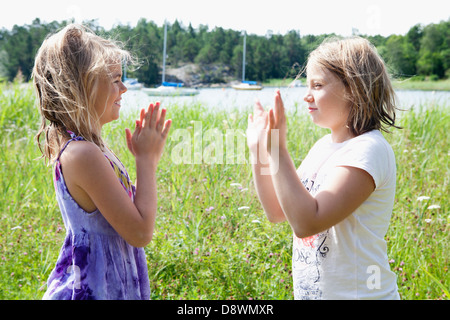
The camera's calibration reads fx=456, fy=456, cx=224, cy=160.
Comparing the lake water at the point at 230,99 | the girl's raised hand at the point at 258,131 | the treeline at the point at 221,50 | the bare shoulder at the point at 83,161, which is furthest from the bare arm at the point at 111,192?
the treeline at the point at 221,50

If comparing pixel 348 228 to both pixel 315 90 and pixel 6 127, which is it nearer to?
pixel 315 90

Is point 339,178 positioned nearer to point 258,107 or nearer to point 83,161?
point 258,107

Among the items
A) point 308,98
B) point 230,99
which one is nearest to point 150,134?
point 308,98

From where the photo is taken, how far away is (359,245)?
1258mm

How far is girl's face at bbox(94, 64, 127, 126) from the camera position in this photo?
1.36m

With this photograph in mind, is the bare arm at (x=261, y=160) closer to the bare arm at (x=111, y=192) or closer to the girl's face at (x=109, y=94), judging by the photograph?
the bare arm at (x=111, y=192)

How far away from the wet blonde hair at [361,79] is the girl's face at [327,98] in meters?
0.01

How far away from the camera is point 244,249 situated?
261cm

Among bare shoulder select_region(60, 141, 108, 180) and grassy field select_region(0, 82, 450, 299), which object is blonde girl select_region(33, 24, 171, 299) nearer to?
bare shoulder select_region(60, 141, 108, 180)

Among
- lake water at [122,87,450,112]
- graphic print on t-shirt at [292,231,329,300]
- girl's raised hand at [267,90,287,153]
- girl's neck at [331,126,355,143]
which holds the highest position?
girl's raised hand at [267,90,287,153]

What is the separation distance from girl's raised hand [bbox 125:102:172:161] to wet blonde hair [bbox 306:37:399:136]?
1.64ft

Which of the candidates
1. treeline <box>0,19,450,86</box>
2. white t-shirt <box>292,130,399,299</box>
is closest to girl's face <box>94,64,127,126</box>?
white t-shirt <box>292,130,399,299</box>

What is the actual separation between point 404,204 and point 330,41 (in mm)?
1908

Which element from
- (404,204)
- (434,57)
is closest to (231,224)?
(404,204)
